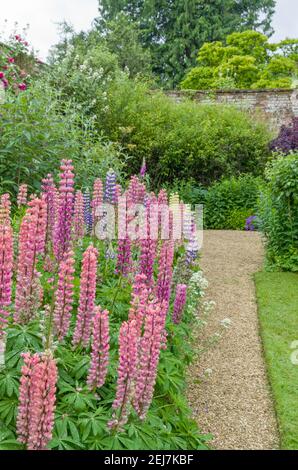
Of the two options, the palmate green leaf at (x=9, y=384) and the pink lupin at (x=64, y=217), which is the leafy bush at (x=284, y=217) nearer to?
the pink lupin at (x=64, y=217)

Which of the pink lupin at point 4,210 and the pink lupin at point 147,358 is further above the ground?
the pink lupin at point 4,210

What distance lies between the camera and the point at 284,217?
8.38 m

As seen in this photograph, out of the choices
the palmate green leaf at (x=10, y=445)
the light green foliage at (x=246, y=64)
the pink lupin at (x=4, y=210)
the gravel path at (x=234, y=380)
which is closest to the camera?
the palmate green leaf at (x=10, y=445)

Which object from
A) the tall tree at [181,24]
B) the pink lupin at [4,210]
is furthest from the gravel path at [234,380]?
the tall tree at [181,24]

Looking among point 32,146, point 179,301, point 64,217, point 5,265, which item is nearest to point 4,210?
point 64,217

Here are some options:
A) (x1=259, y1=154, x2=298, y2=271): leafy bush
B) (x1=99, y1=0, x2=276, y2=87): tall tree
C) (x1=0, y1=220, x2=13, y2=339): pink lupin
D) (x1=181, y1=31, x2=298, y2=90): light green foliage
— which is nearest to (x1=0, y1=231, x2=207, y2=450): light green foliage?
(x1=0, y1=220, x2=13, y2=339): pink lupin

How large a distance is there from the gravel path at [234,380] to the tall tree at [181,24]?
A: 2713 cm

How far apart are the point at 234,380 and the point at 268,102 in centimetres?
1457

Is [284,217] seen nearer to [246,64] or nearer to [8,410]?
[8,410]

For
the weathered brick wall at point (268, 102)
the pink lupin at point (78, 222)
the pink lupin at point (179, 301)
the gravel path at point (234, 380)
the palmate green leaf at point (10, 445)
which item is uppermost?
the weathered brick wall at point (268, 102)

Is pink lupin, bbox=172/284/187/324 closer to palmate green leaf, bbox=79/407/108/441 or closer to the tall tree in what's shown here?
palmate green leaf, bbox=79/407/108/441

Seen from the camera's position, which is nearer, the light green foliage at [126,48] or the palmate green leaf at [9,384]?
the palmate green leaf at [9,384]

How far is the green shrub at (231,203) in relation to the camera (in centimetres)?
1318

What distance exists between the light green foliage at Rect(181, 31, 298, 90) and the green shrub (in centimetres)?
1249
